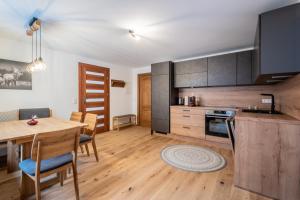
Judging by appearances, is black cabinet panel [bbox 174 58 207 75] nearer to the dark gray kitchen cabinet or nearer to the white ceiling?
the dark gray kitchen cabinet

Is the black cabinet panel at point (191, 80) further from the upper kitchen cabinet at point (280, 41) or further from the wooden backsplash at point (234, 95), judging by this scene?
the upper kitchen cabinet at point (280, 41)

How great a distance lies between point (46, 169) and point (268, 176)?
8.02 ft

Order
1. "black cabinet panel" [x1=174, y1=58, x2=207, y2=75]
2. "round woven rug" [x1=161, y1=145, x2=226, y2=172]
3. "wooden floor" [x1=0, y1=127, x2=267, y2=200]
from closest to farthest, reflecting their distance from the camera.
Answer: "wooden floor" [x1=0, y1=127, x2=267, y2=200], "round woven rug" [x1=161, y1=145, x2=226, y2=172], "black cabinet panel" [x1=174, y1=58, x2=207, y2=75]

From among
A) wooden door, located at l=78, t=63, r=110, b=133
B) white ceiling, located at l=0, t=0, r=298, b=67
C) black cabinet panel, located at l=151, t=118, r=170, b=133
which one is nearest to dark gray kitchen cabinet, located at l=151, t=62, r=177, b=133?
black cabinet panel, located at l=151, t=118, r=170, b=133

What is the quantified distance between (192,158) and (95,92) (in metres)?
Answer: 3.21

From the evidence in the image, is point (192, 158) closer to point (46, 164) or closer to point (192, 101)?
point (192, 101)

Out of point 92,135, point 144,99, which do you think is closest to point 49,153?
point 92,135

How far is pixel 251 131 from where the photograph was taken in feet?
5.56

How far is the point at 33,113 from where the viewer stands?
2.83 meters

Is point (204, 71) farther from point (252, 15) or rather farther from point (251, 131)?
point (251, 131)

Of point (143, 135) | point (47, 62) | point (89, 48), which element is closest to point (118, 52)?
point (89, 48)

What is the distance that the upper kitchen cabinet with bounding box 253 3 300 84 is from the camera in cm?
147

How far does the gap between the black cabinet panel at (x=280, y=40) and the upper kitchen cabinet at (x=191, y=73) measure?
1.77 metres

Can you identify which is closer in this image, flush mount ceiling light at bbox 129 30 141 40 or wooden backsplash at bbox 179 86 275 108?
flush mount ceiling light at bbox 129 30 141 40
